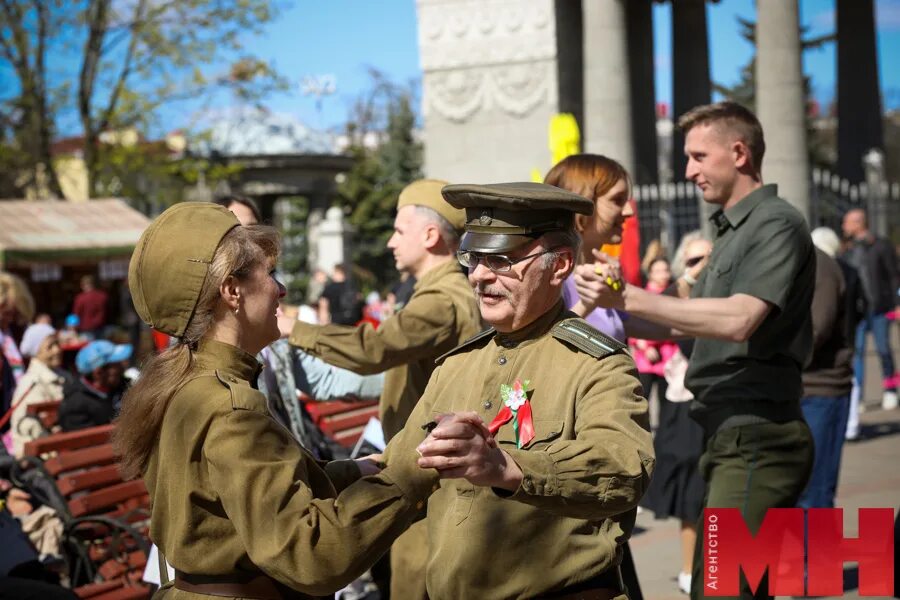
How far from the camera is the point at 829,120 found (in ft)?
212

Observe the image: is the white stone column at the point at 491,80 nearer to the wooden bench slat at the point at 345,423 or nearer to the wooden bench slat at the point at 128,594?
the wooden bench slat at the point at 345,423

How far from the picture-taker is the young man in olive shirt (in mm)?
4555

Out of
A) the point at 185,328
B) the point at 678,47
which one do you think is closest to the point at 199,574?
the point at 185,328

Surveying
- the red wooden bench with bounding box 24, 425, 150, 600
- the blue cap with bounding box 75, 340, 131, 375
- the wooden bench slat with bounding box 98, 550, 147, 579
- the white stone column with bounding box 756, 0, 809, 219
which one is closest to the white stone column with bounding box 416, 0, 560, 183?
the white stone column with bounding box 756, 0, 809, 219

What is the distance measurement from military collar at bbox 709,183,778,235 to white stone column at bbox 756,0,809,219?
A: 15786 mm

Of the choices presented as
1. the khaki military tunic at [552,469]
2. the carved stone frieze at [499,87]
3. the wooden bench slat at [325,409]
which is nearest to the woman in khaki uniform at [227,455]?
the khaki military tunic at [552,469]

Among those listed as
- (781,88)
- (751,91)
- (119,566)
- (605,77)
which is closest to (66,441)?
(119,566)

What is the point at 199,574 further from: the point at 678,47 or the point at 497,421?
the point at 678,47

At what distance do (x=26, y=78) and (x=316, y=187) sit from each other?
10589 mm

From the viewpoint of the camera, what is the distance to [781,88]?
20453 mm

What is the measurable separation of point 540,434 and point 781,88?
18.9m

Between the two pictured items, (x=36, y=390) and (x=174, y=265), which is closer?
(x=174, y=265)

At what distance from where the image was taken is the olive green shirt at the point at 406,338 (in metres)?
4.50

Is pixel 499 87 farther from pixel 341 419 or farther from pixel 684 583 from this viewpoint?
pixel 684 583
